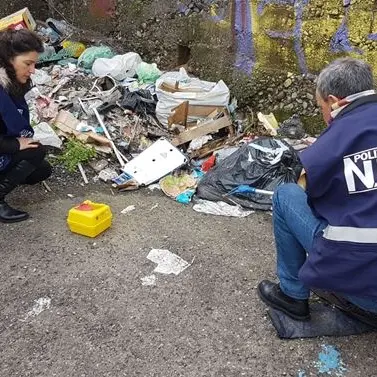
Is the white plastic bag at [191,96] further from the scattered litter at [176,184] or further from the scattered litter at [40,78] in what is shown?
the scattered litter at [40,78]

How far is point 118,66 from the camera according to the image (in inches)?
242

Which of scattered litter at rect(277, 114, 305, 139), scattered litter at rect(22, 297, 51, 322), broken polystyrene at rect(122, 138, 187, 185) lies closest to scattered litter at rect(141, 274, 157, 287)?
scattered litter at rect(22, 297, 51, 322)

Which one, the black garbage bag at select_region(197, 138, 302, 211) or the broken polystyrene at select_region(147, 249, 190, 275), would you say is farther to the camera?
the black garbage bag at select_region(197, 138, 302, 211)

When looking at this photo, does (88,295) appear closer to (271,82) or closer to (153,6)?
(271,82)

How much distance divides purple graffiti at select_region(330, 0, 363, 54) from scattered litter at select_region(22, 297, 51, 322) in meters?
3.76

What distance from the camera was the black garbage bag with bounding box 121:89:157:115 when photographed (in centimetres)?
547

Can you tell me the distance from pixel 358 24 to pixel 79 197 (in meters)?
3.17

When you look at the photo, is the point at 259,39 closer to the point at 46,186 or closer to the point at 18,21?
the point at 46,186

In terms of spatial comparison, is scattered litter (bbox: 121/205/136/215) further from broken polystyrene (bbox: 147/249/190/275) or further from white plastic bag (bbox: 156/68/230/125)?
white plastic bag (bbox: 156/68/230/125)

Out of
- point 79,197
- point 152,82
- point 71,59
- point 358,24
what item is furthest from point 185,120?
point 71,59

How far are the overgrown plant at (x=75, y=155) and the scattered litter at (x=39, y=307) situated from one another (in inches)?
73.1

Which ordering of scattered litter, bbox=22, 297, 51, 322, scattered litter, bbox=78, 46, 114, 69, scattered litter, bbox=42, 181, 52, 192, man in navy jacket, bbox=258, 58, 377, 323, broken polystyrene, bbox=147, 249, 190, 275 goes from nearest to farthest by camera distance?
man in navy jacket, bbox=258, 58, 377, 323, scattered litter, bbox=22, 297, 51, 322, broken polystyrene, bbox=147, 249, 190, 275, scattered litter, bbox=42, 181, 52, 192, scattered litter, bbox=78, 46, 114, 69

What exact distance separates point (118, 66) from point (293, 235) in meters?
4.20

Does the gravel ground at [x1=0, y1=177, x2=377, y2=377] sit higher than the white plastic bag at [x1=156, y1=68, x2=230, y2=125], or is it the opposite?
the white plastic bag at [x1=156, y1=68, x2=230, y2=125]
